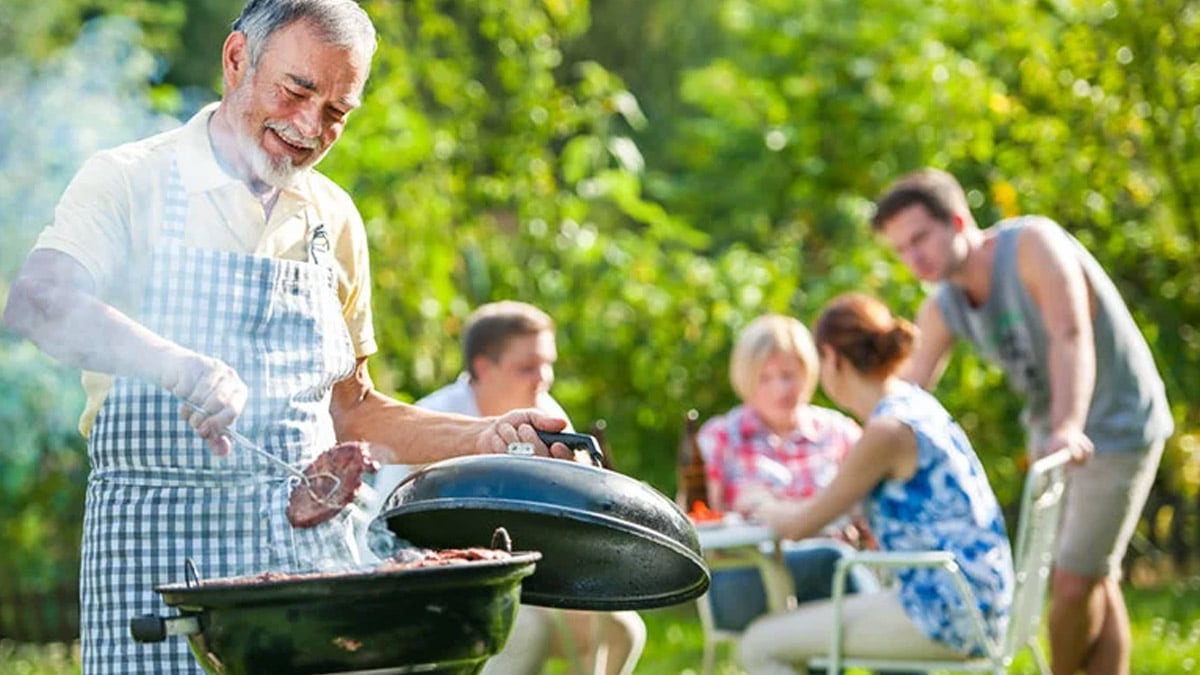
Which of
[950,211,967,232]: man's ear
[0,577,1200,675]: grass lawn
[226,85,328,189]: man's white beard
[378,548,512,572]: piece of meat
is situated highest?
[226,85,328,189]: man's white beard

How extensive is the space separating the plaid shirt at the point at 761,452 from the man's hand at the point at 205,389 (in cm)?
382

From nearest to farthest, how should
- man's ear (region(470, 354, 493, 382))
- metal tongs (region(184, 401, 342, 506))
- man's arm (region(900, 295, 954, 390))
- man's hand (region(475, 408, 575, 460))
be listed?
metal tongs (region(184, 401, 342, 506)), man's hand (region(475, 408, 575, 460)), man's ear (region(470, 354, 493, 382)), man's arm (region(900, 295, 954, 390))

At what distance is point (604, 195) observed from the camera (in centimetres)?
852

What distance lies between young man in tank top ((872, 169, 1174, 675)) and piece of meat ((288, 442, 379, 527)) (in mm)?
3286

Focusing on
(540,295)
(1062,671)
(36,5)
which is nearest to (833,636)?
(1062,671)

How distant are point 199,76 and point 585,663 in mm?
9593

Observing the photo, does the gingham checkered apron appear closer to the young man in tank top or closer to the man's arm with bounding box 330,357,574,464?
the man's arm with bounding box 330,357,574,464

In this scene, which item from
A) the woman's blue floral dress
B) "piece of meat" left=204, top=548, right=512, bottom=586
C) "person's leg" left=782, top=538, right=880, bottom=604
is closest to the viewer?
"piece of meat" left=204, top=548, right=512, bottom=586

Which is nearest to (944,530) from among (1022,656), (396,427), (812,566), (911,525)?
(911,525)

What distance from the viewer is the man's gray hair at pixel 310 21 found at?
2.65 meters

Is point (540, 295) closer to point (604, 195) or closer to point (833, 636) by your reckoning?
point (604, 195)

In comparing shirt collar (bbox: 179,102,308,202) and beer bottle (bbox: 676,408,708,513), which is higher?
shirt collar (bbox: 179,102,308,202)

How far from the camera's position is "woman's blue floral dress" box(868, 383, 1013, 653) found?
15.6 ft

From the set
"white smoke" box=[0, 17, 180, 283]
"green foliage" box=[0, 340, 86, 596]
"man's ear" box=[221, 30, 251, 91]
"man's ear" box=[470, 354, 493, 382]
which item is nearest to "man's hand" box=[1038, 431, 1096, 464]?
"man's ear" box=[470, 354, 493, 382]
